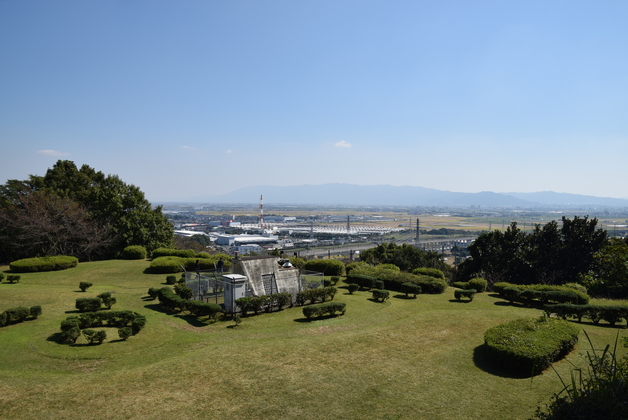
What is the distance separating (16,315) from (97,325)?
2935 millimetres

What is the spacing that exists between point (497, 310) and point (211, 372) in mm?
14494

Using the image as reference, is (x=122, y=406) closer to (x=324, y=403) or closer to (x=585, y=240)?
(x=324, y=403)

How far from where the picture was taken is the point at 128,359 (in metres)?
11.2

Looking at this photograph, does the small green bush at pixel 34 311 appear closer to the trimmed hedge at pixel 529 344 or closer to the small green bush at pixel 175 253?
the small green bush at pixel 175 253

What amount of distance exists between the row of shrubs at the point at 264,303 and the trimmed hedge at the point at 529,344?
9148 mm

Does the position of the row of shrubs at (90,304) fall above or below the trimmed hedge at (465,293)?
above

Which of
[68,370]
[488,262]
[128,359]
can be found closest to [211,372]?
[128,359]

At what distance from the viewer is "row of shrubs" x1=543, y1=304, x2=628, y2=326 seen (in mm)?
14602

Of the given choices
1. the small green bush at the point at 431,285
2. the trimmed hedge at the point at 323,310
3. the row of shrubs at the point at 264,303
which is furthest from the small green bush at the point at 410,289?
the row of shrubs at the point at 264,303

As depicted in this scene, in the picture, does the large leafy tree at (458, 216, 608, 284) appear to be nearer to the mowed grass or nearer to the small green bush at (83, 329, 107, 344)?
the mowed grass

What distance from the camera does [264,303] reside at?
1666 centimetres

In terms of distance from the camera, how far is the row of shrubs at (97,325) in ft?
39.7

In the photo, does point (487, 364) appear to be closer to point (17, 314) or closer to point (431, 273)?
point (431, 273)

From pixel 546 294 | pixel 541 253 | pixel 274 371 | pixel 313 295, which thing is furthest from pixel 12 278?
pixel 541 253
